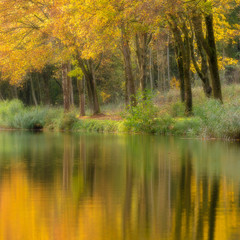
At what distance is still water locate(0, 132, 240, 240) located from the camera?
16.3ft

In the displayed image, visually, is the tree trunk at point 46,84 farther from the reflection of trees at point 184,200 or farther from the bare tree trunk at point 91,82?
the reflection of trees at point 184,200

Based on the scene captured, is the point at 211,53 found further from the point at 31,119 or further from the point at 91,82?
the point at 31,119

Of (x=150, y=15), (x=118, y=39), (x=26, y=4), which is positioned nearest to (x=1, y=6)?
(x=26, y=4)

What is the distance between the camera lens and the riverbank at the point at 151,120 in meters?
20.4

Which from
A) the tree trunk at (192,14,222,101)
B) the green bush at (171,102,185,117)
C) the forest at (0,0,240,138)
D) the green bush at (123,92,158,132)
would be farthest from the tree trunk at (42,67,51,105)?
Result: the tree trunk at (192,14,222,101)

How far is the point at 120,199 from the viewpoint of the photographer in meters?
6.85

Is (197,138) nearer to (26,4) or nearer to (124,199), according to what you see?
(124,199)

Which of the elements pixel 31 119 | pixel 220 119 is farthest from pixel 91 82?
pixel 220 119

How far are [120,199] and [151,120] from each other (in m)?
19.6

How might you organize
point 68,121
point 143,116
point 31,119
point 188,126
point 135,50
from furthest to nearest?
point 31,119 → point 135,50 → point 68,121 → point 143,116 → point 188,126

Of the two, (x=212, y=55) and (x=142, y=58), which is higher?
(x=142, y=58)

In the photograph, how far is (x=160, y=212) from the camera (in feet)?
19.4

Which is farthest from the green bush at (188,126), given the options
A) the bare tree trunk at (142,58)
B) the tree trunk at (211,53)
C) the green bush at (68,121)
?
the green bush at (68,121)

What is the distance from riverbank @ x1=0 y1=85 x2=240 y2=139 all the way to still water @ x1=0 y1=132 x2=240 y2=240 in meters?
8.06
